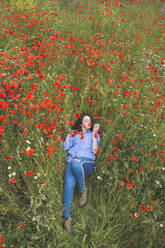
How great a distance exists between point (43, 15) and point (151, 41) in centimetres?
284

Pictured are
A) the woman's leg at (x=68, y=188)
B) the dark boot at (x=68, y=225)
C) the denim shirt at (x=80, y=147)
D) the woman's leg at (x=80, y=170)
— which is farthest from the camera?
the denim shirt at (x=80, y=147)

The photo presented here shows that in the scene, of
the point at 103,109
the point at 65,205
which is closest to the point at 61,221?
the point at 65,205

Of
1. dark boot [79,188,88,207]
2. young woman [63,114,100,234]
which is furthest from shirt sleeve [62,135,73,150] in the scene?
dark boot [79,188,88,207]

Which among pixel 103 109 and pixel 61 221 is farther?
pixel 103 109

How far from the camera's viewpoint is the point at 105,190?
2350mm

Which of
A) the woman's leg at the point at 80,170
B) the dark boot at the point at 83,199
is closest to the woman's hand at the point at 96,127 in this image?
the woman's leg at the point at 80,170

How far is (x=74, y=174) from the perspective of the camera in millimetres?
2365

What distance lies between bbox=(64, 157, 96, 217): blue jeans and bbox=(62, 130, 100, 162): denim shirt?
73 mm

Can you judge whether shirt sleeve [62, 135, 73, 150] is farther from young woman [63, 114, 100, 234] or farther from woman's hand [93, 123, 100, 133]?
woman's hand [93, 123, 100, 133]

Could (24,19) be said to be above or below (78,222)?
above

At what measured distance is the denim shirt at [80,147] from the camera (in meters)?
2.56

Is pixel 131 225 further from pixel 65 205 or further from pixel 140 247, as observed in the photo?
pixel 65 205

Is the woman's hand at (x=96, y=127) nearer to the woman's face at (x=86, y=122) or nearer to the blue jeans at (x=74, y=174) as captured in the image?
the woman's face at (x=86, y=122)

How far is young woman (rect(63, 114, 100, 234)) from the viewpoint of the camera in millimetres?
2232
